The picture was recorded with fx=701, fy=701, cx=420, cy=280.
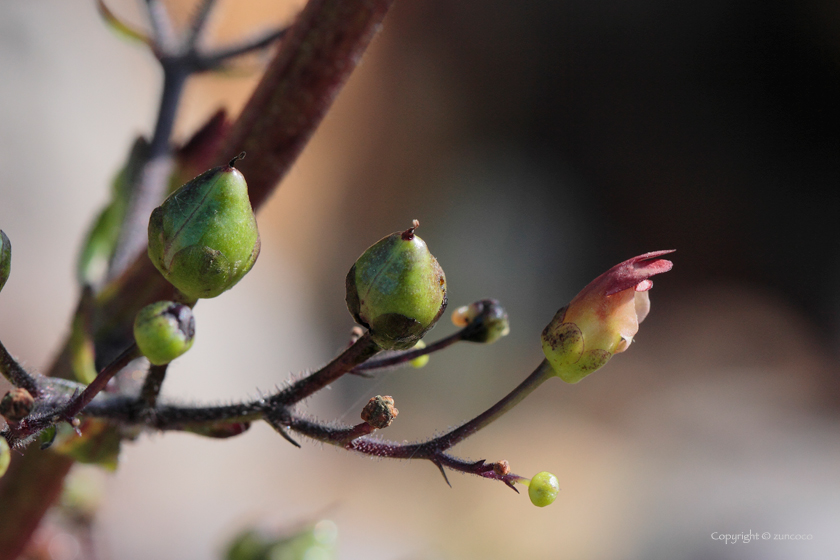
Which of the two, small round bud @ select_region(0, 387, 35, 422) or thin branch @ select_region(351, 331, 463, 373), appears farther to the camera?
thin branch @ select_region(351, 331, 463, 373)

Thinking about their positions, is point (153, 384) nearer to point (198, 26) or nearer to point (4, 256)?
point (4, 256)

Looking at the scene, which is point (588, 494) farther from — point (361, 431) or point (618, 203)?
point (361, 431)

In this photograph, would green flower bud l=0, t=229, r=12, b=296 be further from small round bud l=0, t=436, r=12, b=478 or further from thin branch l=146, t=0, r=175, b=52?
thin branch l=146, t=0, r=175, b=52

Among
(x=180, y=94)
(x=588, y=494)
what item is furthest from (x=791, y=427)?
(x=180, y=94)

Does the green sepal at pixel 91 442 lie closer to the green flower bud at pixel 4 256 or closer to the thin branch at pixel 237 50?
the green flower bud at pixel 4 256

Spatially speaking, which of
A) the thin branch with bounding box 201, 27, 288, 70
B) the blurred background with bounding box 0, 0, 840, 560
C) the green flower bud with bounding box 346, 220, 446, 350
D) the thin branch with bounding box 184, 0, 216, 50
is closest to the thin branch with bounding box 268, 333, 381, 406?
the green flower bud with bounding box 346, 220, 446, 350

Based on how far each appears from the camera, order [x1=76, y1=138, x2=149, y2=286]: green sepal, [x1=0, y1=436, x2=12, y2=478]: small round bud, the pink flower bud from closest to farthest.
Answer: [x1=0, y1=436, x2=12, y2=478]: small round bud, the pink flower bud, [x1=76, y1=138, x2=149, y2=286]: green sepal
